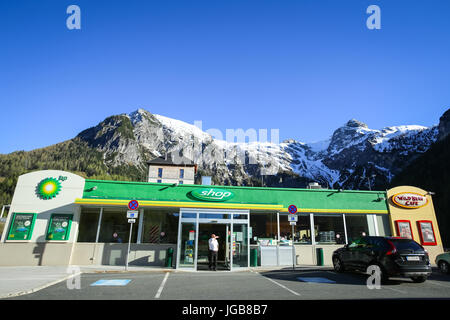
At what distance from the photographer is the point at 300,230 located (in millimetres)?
18047

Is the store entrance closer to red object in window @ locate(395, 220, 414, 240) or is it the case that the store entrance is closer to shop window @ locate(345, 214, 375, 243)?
shop window @ locate(345, 214, 375, 243)

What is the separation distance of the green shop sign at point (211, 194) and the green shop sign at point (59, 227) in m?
7.42

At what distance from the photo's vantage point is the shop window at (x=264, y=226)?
675 inches

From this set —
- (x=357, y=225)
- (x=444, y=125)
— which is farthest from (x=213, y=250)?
(x=444, y=125)

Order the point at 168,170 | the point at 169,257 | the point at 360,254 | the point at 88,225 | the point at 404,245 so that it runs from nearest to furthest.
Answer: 1. the point at 404,245
2. the point at 360,254
3. the point at 169,257
4. the point at 88,225
5. the point at 168,170

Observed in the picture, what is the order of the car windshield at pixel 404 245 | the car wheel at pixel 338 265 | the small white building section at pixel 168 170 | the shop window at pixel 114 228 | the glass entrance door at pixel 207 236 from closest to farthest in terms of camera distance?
the car windshield at pixel 404 245
the car wheel at pixel 338 265
the glass entrance door at pixel 207 236
the shop window at pixel 114 228
the small white building section at pixel 168 170

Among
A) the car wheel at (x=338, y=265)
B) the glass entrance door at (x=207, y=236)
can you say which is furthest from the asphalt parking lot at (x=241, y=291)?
the glass entrance door at (x=207, y=236)

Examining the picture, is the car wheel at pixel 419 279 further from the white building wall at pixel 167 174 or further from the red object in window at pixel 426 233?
the white building wall at pixel 167 174

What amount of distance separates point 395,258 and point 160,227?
1236cm

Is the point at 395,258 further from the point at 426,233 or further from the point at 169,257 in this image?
the point at 426,233

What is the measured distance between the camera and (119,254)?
15.2m

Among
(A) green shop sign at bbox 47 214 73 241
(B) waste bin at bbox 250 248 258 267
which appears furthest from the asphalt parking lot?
(A) green shop sign at bbox 47 214 73 241

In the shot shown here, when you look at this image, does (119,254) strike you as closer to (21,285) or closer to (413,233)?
(21,285)

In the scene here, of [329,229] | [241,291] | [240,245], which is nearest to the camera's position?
[241,291]
